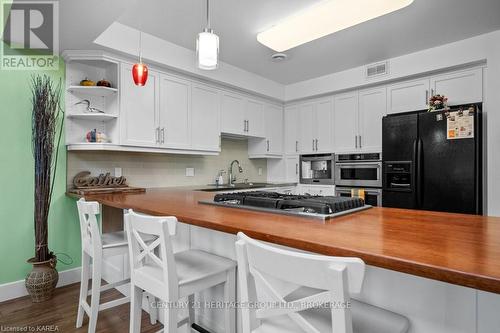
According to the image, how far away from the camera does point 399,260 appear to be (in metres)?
0.67

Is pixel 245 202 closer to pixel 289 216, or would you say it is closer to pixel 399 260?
pixel 289 216

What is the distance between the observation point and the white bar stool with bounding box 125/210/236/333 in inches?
44.9

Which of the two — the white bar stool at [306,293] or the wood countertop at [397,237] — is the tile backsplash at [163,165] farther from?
the white bar stool at [306,293]

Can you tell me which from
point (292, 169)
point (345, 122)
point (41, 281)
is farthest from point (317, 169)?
point (41, 281)

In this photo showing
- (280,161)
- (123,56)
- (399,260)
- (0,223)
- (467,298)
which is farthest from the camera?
(280,161)

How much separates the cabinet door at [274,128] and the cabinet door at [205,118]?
103cm

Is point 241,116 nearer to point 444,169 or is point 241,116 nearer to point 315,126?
point 315,126

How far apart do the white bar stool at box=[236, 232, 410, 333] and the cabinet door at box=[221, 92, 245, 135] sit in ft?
9.65

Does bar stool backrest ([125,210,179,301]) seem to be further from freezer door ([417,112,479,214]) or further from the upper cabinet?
freezer door ([417,112,479,214])

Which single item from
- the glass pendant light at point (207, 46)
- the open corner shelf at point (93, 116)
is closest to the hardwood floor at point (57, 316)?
the open corner shelf at point (93, 116)

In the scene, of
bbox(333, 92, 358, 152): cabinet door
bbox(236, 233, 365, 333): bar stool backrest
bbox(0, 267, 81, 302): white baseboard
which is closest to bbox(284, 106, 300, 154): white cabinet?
bbox(333, 92, 358, 152): cabinet door

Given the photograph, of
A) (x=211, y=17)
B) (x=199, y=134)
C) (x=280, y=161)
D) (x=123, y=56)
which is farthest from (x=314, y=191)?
(x=123, y=56)

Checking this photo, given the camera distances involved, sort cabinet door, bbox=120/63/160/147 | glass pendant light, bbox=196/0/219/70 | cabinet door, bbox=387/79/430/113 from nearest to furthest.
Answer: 1. glass pendant light, bbox=196/0/219/70
2. cabinet door, bbox=120/63/160/147
3. cabinet door, bbox=387/79/430/113

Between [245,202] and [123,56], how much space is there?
2.09 metres
